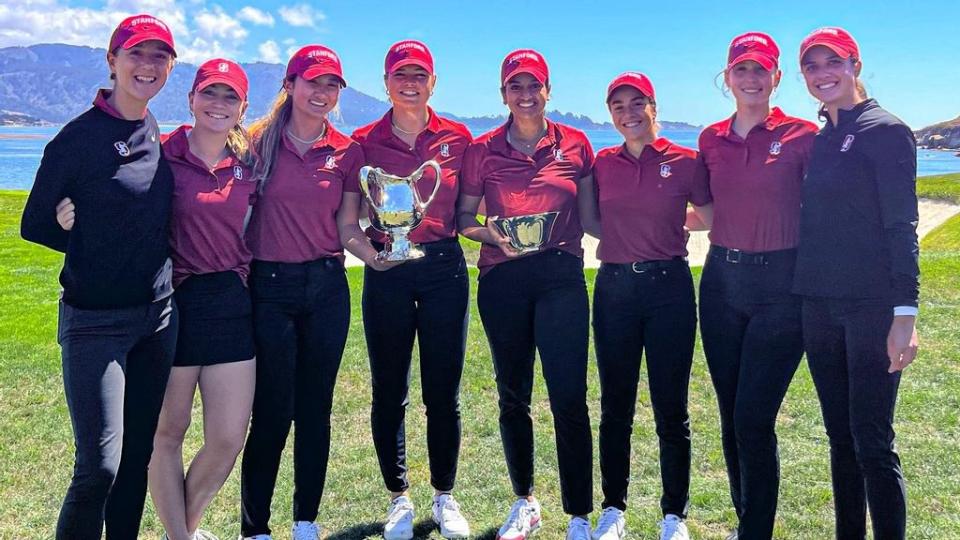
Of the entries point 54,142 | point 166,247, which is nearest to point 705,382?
point 166,247

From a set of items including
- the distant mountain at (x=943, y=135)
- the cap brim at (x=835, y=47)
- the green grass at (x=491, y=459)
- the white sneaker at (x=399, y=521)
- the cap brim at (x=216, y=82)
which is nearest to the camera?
the cap brim at (x=835, y=47)

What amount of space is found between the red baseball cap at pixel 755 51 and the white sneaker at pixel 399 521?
9.30 ft

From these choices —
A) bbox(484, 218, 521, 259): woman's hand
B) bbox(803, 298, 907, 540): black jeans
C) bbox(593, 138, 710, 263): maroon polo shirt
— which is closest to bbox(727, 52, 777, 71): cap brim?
bbox(593, 138, 710, 263): maroon polo shirt

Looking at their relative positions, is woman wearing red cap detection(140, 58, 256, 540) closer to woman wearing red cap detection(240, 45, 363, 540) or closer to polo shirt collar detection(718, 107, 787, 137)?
woman wearing red cap detection(240, 45, 363, 540)

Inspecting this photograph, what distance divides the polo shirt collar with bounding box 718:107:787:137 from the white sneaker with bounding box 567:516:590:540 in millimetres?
2075

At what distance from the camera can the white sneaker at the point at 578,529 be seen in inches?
143

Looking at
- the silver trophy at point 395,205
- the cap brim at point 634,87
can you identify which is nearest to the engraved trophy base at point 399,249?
the silver trophy at point 395,205

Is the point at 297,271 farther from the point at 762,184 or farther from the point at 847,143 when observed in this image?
the point at 847,143

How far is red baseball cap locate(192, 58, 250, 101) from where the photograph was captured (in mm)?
3105

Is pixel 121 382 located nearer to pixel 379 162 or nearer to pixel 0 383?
pixel 379 162

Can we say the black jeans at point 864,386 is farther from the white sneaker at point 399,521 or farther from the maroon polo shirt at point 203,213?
the maroon polo shirt at point 203,213

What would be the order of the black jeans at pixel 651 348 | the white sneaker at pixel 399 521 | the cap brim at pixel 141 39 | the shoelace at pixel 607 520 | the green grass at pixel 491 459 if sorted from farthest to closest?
the green grass at pixel 491 459 < the white sneaker at pixel 399 521 < the shoelace at pixel 607 520 < the black jeans at pixel 651 348 < the cap brim at pixel 141 39

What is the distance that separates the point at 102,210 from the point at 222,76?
2.65 ft

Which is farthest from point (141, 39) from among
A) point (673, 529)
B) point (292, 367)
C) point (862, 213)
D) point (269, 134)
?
point (673, 529)
